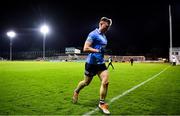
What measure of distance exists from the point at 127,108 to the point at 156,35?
3230 inches

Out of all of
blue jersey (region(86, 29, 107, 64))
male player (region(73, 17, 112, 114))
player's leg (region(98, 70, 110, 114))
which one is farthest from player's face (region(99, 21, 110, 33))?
player's leg (region(98, 70, 110, 114))

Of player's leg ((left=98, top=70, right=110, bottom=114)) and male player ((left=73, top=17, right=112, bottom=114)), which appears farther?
male player ((left=73, top=17, right=112, bottom=114))

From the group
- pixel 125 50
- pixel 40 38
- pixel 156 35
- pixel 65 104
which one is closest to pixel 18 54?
pixel 40 38

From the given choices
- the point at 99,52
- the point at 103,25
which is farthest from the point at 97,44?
the point at 103,25

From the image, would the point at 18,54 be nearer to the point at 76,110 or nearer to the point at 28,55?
the point at 28,55

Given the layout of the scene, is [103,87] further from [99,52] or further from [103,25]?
[103,25]

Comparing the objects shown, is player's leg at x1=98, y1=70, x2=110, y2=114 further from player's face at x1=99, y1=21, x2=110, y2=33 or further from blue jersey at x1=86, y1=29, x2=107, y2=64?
player's face at x1=99, y1=21, x2=110, y2=33

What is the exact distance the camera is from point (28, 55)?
90125mm

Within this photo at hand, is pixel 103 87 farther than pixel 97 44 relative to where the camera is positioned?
No

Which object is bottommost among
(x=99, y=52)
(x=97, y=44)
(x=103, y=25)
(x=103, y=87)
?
(x=103, y=87)

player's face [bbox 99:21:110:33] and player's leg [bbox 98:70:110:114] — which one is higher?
player's face [bbox 99:21:110:33]

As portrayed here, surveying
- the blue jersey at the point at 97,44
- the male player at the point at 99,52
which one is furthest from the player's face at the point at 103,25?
the blue jersey at the point at 97,44

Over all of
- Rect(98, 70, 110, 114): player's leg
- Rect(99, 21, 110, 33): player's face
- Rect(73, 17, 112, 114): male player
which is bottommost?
Rect(98, 70, 110, 114): player's leg

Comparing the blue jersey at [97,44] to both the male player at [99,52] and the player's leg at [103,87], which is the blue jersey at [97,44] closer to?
the male player at [99,52]
